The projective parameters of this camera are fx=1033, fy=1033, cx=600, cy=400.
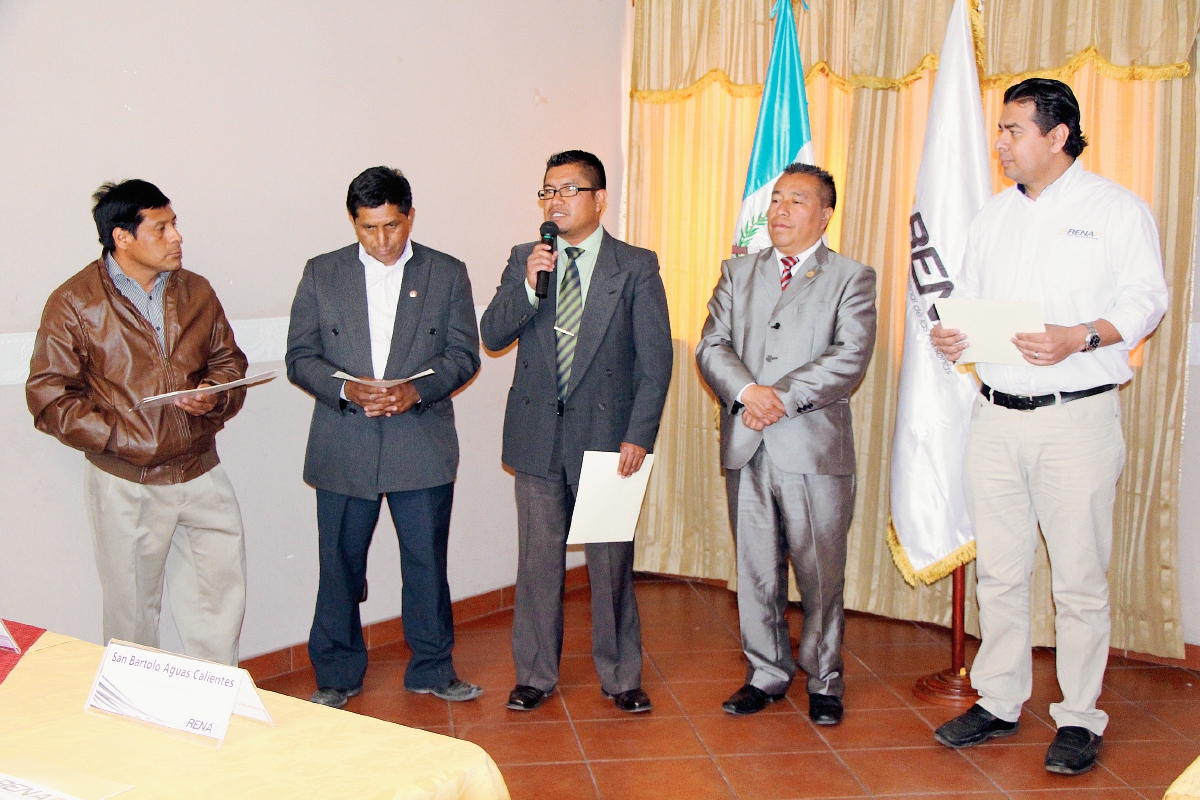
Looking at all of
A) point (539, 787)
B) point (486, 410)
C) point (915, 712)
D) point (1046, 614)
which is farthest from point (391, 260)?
point (1046, 614)

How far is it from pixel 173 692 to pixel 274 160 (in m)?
2.63

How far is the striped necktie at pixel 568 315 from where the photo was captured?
3.38 metres

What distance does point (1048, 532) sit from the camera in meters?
3.10

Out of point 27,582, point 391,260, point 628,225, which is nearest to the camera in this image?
point 27,582

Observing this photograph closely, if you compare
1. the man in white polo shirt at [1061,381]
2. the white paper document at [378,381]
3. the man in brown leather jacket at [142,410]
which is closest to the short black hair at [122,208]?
the man in brown leather jacket at [142,410]

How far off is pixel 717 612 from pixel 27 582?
2735 mm

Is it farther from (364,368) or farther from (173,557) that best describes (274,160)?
(173,557)

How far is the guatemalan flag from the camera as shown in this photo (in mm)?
4121

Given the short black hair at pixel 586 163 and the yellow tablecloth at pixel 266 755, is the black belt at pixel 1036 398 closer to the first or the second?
the short black hair at pixel 586 163

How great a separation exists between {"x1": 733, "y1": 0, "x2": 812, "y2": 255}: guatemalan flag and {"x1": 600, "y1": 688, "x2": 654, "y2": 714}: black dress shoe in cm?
177

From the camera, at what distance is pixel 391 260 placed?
3.42 meters

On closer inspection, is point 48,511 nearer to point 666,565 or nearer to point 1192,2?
point 666,565

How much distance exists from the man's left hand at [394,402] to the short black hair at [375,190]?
578mm

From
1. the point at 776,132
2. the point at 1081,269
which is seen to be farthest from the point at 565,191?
the point at 1081,269
